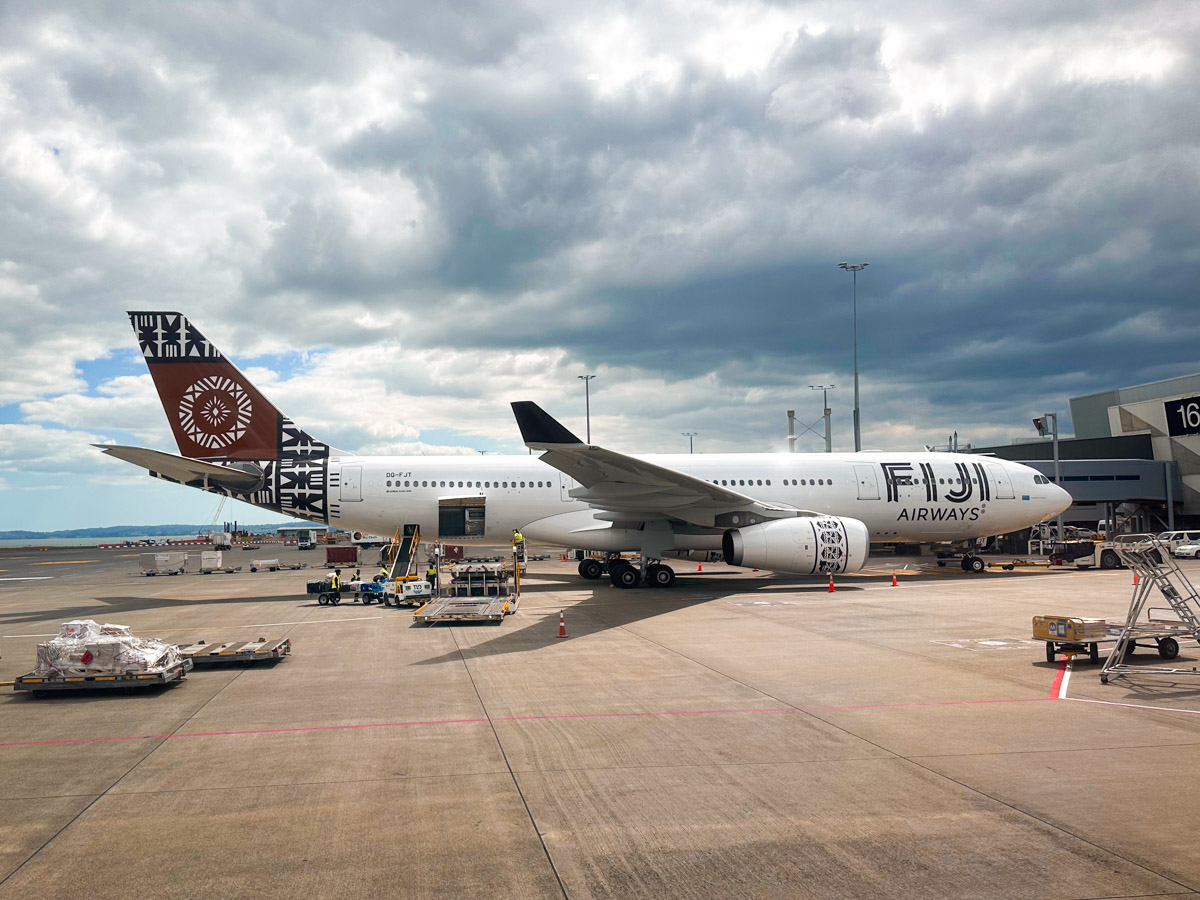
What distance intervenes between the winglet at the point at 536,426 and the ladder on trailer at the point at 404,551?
8308 millimetres

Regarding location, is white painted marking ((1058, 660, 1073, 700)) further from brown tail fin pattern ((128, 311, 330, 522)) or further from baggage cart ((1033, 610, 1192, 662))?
brown tail fin pattern ((128, 311, 330, 522))

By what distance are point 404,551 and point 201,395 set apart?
25.3 feet

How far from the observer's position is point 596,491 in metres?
22.7

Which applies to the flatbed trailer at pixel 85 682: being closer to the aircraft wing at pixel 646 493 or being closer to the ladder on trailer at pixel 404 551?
the aircraft wing at pixel 646 493

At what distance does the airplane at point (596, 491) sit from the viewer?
71.8 ft

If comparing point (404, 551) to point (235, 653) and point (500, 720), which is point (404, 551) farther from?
point (500, 720)

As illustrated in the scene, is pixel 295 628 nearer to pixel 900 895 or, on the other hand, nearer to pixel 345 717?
pixel 345 717

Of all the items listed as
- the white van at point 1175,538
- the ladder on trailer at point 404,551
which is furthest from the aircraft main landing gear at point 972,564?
the ladder on trailer at point 404,551

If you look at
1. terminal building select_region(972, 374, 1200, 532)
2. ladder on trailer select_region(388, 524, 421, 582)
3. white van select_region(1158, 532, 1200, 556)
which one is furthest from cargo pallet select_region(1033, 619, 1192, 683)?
terminal building select_region(972, 374, 1200, 532)

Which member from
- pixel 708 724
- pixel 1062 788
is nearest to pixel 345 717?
pixel 708 724

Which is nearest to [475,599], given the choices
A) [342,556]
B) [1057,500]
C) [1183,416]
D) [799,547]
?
[799,547]

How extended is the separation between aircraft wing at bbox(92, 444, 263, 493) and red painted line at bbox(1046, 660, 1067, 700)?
771 inches

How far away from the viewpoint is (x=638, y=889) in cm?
460

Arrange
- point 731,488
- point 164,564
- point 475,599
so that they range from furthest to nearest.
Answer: point 164,564
point 731,488
point 475,599
